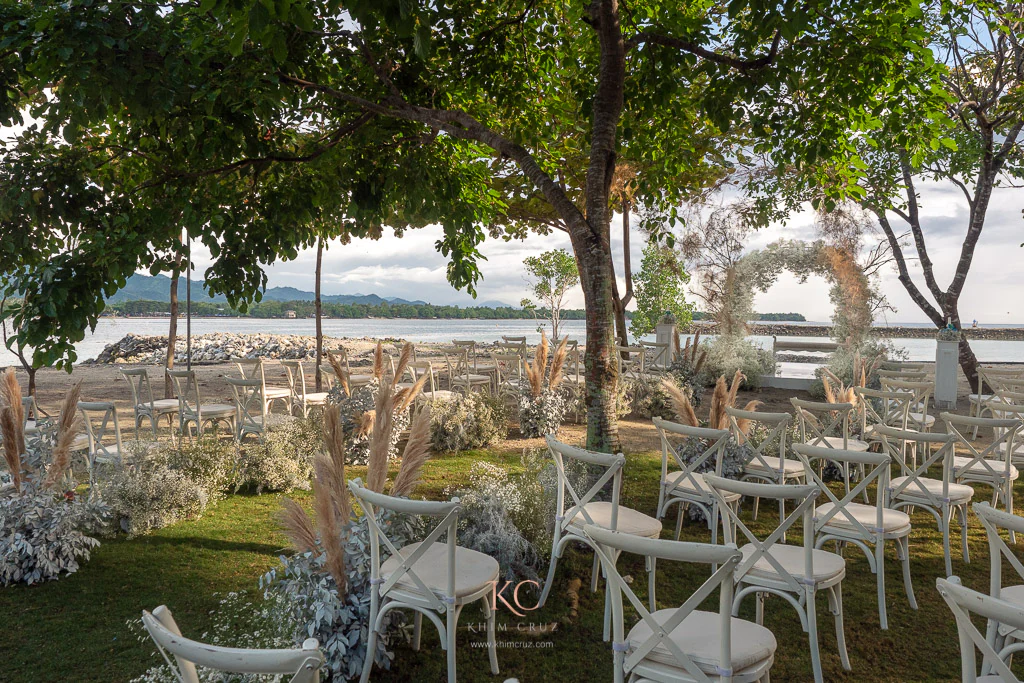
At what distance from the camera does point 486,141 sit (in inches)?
189

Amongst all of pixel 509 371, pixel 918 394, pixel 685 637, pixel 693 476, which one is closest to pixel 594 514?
pixel 693 476

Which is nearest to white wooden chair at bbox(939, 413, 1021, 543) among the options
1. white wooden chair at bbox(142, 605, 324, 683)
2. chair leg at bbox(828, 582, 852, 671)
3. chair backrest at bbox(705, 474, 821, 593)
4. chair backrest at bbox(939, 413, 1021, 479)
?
chair backrest at bbox(939, 413, 1021, 479)

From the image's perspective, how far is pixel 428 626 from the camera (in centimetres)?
324

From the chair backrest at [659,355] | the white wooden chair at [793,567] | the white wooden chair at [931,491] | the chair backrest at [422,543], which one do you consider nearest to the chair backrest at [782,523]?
the white wooden chair at [793,567]

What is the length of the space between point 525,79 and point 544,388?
12.0 ft

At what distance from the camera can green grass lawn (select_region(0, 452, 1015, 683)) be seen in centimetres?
277

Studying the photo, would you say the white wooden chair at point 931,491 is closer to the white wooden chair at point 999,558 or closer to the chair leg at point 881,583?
the chair leg at point 881,583

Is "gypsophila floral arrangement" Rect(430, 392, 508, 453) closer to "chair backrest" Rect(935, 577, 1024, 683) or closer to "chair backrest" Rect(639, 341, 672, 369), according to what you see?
"chair backrest" Rect(639, 341, 672, 369)

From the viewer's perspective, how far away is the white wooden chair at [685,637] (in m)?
1.76

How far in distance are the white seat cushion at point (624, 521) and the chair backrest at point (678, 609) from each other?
3.39 feet

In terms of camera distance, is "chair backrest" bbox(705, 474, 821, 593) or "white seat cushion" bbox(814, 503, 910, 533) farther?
"white seat cushion" bbox(814, 503, 910, 533)

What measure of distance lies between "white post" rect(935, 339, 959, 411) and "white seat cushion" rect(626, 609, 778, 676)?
10.2m

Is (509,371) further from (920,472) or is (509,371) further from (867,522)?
(867,522)

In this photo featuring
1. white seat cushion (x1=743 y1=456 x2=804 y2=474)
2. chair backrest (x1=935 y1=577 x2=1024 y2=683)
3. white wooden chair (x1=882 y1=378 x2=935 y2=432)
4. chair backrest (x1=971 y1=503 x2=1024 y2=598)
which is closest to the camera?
chair backrest (x1=935 y1=577 x2=1024 y2=683)
